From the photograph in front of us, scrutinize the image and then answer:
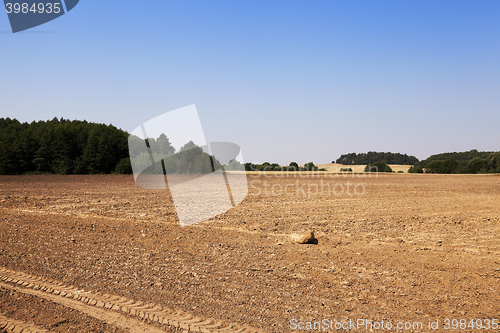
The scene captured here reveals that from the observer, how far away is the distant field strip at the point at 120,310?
367 cm

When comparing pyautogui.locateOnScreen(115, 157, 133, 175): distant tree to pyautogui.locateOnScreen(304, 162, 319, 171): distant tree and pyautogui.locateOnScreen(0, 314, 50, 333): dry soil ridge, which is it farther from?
pyautogui.locateOnScreen(0, 314, 50, 333): dry soil ridge

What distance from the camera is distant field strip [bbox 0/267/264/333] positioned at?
3674mm

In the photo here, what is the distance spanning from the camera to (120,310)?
408 centimetres

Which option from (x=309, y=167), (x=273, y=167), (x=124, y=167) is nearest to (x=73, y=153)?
(x=124, y=167)

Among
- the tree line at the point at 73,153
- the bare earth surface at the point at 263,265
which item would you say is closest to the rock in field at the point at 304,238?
the bare earth surface at the point at 263,265

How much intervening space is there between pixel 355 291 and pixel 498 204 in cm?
1288

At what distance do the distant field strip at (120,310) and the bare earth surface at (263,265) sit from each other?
0.34 feet

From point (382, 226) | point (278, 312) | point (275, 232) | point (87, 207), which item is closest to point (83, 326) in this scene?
point (278, 312)

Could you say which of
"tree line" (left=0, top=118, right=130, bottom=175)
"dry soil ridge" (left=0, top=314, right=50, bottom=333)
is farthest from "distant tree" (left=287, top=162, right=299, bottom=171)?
"dry soil ridge" (left=0, top=314, right=50, bottom=333)

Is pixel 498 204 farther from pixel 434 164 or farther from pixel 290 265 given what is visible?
pixel 434 164

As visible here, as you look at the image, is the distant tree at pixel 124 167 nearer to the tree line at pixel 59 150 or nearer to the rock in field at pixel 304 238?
the tree line at pixel 59 150

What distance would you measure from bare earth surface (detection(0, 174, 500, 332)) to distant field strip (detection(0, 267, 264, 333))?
4.0 inches

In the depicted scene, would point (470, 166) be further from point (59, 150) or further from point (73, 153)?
point (59, 150)

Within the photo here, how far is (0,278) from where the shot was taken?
5094mm
